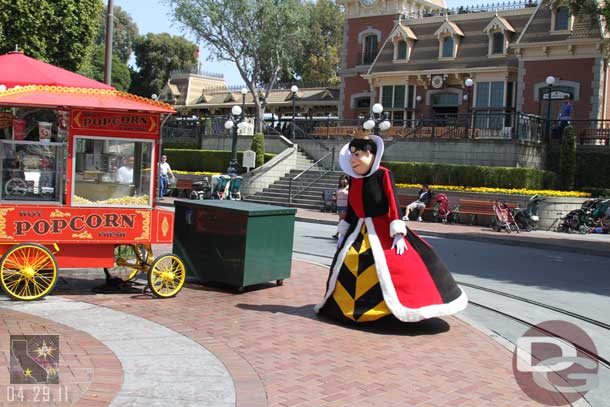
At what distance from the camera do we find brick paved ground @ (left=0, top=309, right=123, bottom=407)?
489cm

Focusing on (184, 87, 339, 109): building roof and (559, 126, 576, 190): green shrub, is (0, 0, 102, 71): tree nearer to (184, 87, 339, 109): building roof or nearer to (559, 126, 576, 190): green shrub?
(559, 126, 576, 190): green shrub

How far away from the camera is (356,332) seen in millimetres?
7441

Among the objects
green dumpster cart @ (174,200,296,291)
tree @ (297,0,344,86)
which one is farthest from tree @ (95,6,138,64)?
green dumpster cart @ (174,200,296,291)

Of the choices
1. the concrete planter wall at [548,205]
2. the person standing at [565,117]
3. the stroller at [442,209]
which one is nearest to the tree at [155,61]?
the person standing at [565,117]

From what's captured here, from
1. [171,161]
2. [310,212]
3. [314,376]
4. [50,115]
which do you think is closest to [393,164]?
[310,212]

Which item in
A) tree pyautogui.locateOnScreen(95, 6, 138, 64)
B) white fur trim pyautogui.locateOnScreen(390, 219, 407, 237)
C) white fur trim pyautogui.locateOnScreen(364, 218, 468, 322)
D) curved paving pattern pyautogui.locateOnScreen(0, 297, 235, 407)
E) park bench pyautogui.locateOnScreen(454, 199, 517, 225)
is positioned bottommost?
curved paving pattern pyautogui.locateOnScreen(0, 297, 235, 407)

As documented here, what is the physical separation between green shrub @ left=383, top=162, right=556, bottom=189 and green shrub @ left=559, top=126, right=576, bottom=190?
52 centimetres

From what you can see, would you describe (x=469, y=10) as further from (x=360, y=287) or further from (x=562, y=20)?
(x=360, y=287)

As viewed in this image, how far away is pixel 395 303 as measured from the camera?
24.0ft

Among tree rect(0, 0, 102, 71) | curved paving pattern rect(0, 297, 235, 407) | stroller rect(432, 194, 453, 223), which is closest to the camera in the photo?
curved paving pattern rect(0, 297, 235, 407)

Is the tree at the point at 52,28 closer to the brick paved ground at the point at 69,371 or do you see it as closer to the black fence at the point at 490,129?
the brick paved ground at the point at 69,371

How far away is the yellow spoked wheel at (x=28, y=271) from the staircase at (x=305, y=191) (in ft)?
60.3

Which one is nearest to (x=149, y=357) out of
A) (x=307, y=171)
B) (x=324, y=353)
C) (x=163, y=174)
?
(x=324, y=353)
